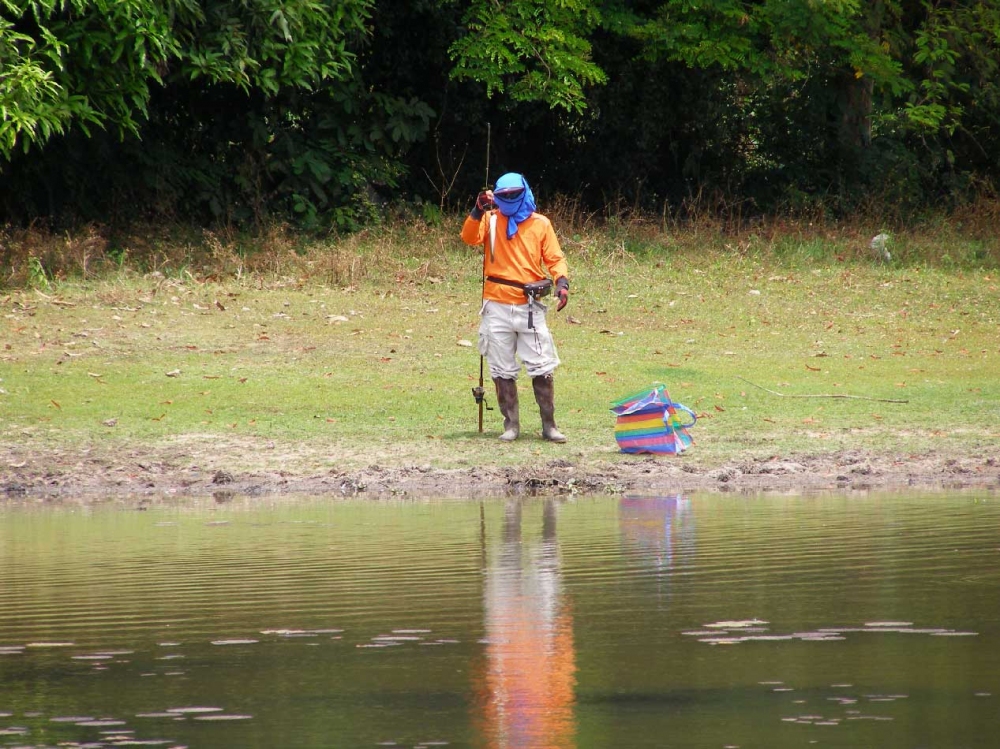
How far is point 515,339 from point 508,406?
556 millimetres

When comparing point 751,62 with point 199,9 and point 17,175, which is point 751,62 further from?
point 17,175

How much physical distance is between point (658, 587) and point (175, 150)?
1835 centimetres

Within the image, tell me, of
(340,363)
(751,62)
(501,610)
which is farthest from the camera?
(751,62)

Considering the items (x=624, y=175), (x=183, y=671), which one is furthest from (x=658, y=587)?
(x=624, y=175)

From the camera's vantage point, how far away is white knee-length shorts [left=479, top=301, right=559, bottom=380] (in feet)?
41.0

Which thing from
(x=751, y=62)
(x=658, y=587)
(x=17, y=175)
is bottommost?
(x=658, y=587)

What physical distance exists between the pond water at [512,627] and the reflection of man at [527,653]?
0.02m

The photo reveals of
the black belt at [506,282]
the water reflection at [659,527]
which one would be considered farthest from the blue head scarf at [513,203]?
the water reflection at [659,527]

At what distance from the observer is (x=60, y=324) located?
17719 mm

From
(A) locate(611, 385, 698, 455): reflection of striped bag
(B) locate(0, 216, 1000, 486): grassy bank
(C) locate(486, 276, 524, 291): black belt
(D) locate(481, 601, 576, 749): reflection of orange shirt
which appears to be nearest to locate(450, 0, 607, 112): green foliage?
(B) locate(0, 216, 1000, 486): grassy bank

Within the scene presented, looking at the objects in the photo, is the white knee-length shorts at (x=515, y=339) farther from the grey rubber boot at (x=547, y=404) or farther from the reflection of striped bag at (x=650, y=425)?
the reflection of striped bag at (x=650, y=425)

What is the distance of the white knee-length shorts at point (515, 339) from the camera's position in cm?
1250

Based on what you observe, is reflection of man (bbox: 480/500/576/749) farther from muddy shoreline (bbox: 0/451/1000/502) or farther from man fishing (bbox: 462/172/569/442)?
man fishing (bbox: 462/172/569/442)

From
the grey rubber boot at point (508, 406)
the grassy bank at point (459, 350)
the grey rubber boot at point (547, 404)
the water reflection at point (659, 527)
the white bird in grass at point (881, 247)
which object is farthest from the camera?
the white bird in grass at point (881, 247)
